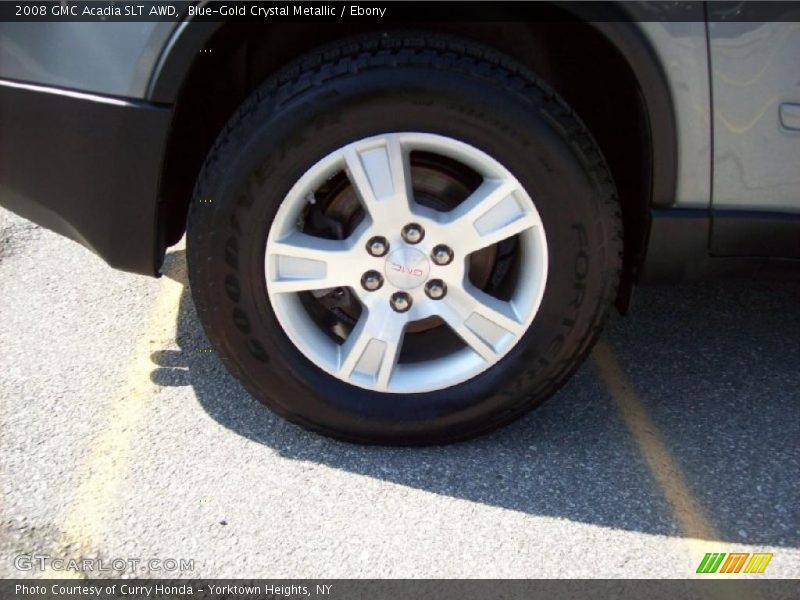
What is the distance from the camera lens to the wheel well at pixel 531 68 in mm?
2318

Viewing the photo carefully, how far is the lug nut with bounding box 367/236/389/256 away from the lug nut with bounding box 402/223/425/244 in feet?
0.18

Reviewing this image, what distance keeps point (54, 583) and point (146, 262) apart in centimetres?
81

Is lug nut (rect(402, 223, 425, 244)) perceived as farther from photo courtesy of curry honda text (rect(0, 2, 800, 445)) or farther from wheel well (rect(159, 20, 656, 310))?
wheel well (rect(159, 20, 656, 310))

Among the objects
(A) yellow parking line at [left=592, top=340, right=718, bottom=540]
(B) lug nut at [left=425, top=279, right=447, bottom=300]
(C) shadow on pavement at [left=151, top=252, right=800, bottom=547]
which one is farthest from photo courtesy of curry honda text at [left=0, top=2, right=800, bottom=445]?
(A) yellow parking line at [left=592, top=340, right=718, bottom=540]

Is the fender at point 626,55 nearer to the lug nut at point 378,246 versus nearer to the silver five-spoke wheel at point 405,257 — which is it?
the silver five-spoke wheel at point 405,257

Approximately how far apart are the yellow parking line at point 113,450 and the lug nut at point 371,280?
2.54 feet

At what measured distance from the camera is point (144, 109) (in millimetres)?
2207


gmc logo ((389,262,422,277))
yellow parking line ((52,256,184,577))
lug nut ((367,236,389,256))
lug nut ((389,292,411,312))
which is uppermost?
lug nut ((367,236,389,256))

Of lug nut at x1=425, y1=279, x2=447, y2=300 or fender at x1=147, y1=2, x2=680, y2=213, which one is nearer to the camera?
fender at x1=147, y1=2, x2=680, y2=213

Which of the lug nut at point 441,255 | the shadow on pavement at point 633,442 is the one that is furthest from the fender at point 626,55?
the shadow on pavement at point 633,442

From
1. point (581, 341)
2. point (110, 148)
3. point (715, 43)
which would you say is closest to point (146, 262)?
point (110, 148)

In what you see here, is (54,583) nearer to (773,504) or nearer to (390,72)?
(390,72)

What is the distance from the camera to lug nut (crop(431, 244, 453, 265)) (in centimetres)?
237

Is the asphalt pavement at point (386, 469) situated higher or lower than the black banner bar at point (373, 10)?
lower
